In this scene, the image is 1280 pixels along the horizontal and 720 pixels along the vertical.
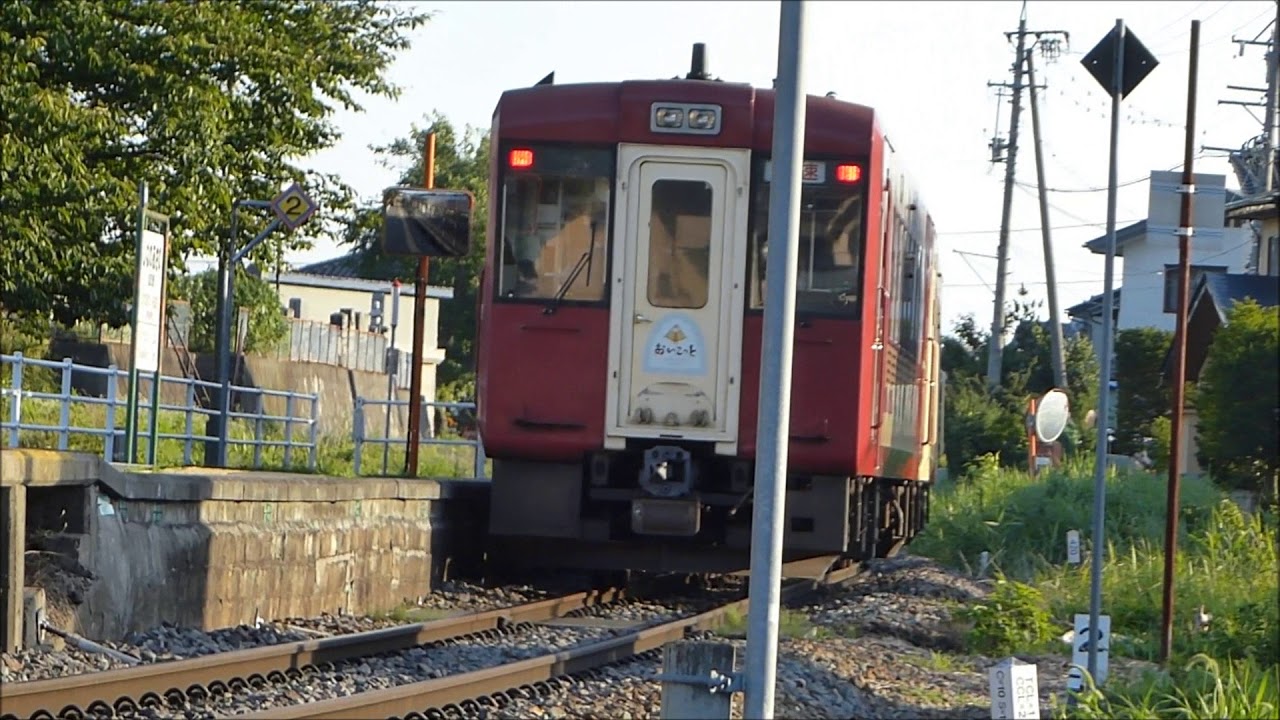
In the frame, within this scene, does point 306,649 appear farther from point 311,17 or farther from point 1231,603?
point 311,17

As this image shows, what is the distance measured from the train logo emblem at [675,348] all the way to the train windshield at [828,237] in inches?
19.2

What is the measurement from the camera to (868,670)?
10.1 metres

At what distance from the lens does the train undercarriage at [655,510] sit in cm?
1227

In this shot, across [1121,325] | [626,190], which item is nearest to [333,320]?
[1121,325]

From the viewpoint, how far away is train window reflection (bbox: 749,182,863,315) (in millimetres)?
12117

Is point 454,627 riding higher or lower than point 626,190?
lower

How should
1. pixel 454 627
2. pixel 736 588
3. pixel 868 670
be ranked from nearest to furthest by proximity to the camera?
pixel 868 670
pixel 454 627
pixel 736 588

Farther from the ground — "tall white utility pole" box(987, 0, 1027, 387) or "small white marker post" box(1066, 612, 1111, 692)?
"tall white utility pole" box(987, 0, 1027, 387)

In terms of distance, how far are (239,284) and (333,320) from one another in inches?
961

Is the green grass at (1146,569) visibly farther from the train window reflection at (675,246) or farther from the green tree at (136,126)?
the green tree at (136,126)

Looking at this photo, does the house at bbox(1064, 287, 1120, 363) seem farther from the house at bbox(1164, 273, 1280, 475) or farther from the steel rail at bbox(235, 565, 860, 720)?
the steel rail at bbox(235, 565, 860, 720)

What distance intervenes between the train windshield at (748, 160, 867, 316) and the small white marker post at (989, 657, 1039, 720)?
5.09m

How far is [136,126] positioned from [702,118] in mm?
14652

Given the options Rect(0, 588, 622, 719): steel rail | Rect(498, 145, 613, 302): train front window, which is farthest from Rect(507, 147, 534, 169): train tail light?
Rect(0, 588, 622, 719): steel rail
